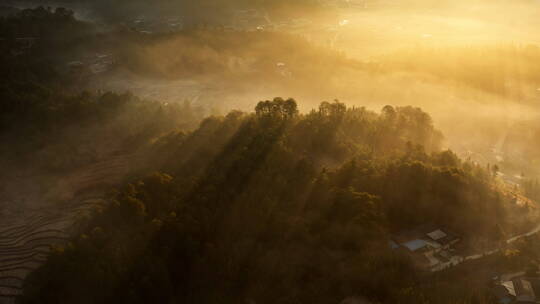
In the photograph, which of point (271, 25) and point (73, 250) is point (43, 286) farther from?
point (271, 25)

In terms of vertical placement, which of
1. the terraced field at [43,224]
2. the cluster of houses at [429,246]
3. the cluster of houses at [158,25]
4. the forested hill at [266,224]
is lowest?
the terraced field at [43,224]

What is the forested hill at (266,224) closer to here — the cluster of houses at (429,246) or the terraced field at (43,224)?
the cluster of houses at (429,246)

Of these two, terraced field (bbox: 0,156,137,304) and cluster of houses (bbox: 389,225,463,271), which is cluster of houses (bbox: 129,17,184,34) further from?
cluster of houses (bbox: 389,225,463,271)

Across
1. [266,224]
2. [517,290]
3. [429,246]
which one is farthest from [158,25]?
[517,290]

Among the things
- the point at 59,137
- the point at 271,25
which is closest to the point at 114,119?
the point at 59,137

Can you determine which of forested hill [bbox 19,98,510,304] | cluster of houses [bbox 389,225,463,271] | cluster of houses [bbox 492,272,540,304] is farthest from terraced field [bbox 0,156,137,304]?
cluster of houses [bbox 492,272,540,304]

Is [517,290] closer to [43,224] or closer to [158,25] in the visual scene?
[43,224]

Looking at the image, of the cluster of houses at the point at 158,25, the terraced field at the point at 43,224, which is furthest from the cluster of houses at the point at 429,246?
the cluster of houses at the point at 158,25

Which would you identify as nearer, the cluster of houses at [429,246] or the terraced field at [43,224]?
the cluster of houses at [429,246]
